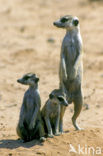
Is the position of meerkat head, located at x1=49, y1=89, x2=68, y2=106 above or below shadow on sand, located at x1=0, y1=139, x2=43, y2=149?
above

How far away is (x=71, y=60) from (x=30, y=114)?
4.36 feet

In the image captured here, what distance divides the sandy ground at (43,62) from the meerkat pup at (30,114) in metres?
0.18

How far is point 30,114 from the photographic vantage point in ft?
31.7

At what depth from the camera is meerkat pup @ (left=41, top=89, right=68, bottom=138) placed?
950cm

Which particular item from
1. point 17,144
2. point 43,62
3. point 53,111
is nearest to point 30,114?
point 53,111

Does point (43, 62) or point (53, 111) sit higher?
point (53, 111)

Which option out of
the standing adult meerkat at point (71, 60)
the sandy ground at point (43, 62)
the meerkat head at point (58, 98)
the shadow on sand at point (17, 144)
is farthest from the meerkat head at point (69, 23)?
the shadow on sand at point (17, 144)

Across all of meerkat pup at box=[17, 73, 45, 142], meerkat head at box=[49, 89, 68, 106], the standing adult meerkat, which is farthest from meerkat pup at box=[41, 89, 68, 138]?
the standing adult meerkat

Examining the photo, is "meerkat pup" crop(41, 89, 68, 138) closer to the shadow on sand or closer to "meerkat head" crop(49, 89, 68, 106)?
"meerkat head" crop(49, 89, 68, 106)

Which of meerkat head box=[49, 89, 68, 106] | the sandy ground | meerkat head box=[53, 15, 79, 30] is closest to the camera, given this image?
meerkat head box=[49, 89, 68, 106]

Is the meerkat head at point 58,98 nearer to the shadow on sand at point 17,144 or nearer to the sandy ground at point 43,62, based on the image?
the sandy ground at point 43,62

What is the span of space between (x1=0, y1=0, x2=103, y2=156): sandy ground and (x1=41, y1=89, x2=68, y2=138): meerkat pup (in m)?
0.24

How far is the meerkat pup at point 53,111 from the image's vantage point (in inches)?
374

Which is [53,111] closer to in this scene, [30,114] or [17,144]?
[30,114]
